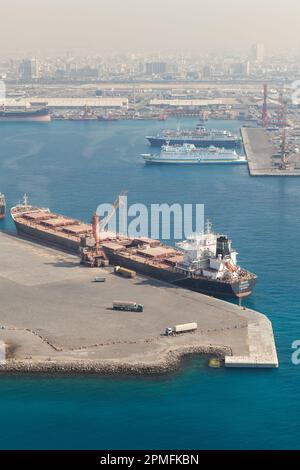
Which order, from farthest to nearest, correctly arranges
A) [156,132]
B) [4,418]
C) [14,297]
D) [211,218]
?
1. [156,132]
2. [211,218]
3. [14,297]
4. [4,418]

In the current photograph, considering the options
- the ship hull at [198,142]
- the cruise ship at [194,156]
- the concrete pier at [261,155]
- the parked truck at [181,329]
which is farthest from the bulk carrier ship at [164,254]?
the ship hull at [198,142]

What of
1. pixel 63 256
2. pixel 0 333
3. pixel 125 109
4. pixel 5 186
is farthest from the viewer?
pixel 125 109

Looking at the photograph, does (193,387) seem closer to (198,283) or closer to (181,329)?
(181,329)

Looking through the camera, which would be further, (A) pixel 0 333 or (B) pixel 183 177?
(B) pixel 183 177

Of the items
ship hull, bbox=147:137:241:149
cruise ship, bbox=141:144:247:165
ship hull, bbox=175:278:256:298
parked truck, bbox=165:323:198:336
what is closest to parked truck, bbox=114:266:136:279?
ship hull, bbox=175:278:256:298

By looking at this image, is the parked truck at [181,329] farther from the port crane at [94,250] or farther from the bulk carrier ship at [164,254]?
the port crane at [94,250]
